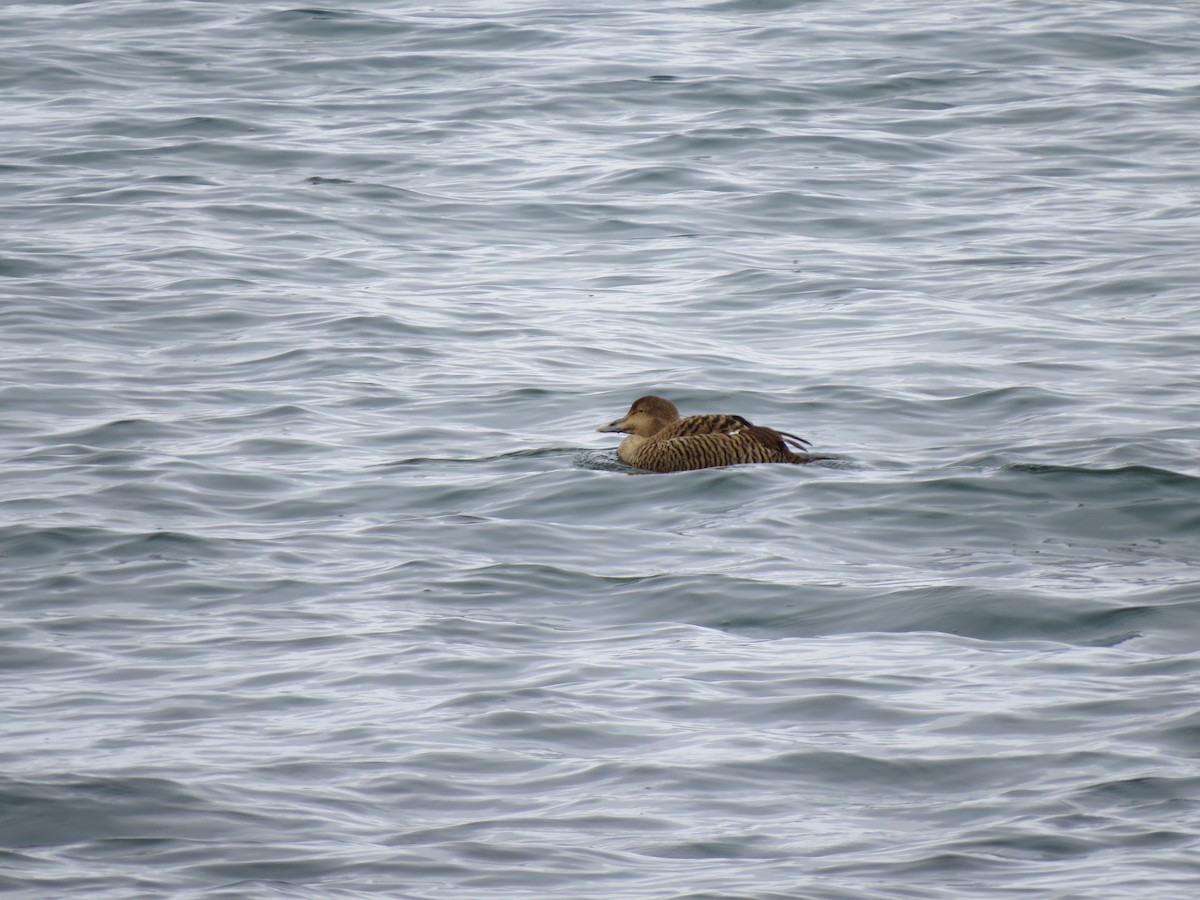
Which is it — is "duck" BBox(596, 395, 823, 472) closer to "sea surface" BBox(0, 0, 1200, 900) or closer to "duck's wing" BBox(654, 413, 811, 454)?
"duck's wing" BBox(654, 413, 811, 454)

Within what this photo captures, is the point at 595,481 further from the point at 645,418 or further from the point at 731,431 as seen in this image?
the point at 731,431

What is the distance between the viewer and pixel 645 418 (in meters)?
10.1

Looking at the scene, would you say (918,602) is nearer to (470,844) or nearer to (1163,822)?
(1163,822)

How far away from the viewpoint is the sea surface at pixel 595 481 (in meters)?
5.73

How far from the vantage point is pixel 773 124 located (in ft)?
59.7

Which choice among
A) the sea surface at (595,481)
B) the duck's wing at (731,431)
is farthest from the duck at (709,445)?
the sea surface at (595,481)

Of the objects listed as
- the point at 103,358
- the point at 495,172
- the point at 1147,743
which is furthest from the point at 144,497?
the point at 495,172

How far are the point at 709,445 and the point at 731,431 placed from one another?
13 centimetres

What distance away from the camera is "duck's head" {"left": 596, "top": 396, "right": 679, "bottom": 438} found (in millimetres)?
10070

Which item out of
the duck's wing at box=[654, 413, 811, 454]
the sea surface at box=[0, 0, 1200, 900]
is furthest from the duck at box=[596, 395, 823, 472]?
the sea surface at box=[0, 0, 1200, 900]

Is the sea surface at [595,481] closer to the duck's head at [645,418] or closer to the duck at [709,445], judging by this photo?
the duck at [709,445]

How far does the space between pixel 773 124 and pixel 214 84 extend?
5.64 meters

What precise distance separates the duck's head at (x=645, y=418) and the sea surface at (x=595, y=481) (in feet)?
0.90

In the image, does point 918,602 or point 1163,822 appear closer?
point 1163,822
